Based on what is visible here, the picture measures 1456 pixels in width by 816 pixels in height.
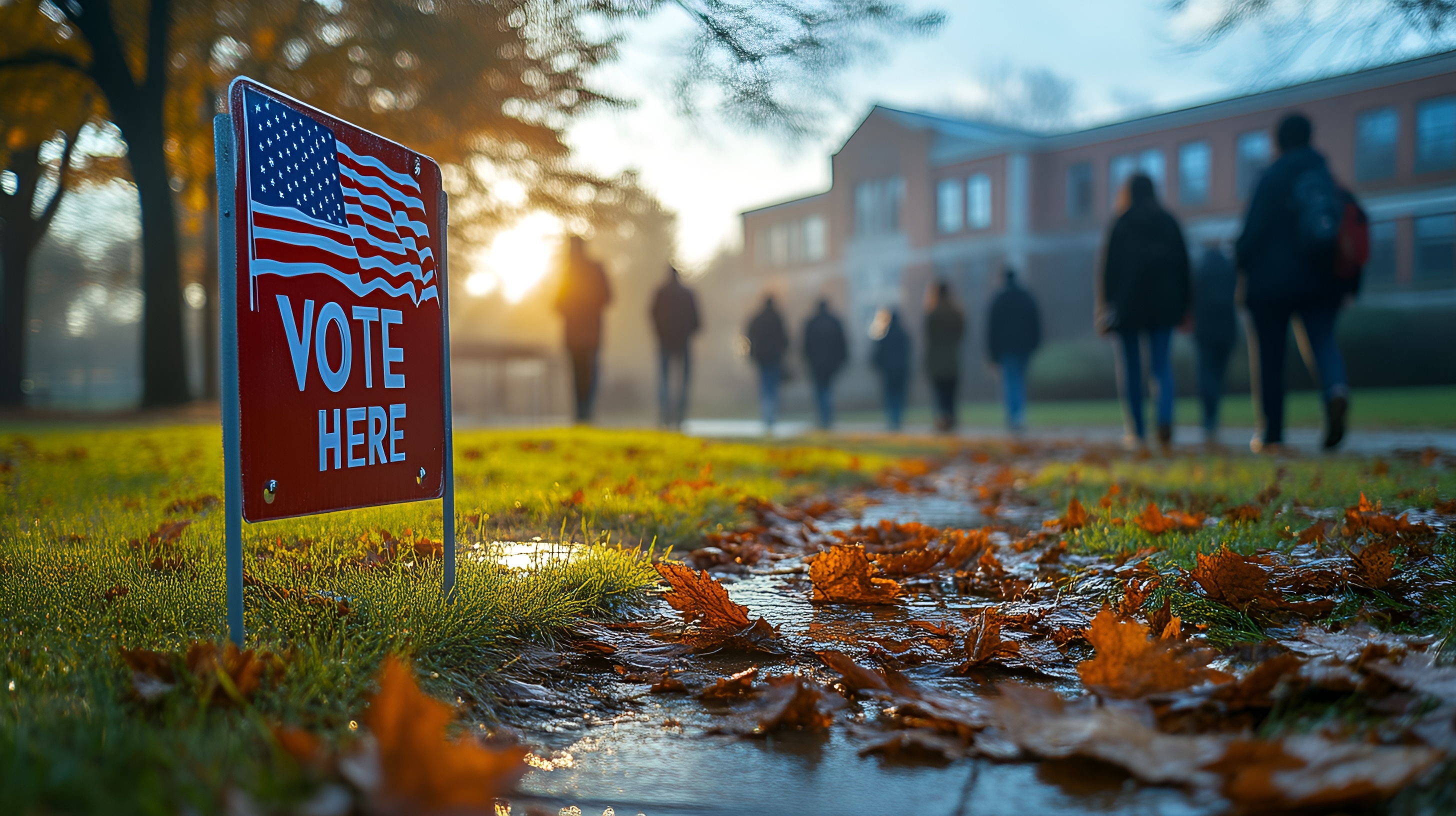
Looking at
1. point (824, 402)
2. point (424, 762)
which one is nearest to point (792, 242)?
point (824, 402)

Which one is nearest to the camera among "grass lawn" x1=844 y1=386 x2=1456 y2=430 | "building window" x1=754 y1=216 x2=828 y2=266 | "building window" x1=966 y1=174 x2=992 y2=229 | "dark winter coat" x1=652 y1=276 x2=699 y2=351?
"grass lawn" x1=844 y1=386 x2=1456 y2=430

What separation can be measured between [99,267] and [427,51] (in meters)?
37.5

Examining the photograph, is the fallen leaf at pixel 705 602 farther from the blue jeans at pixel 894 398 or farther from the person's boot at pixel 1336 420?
the blue jeans at pixel 894 398

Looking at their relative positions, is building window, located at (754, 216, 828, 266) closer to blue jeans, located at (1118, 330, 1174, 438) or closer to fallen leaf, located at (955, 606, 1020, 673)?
blue jeans, located at (1118, 330, 1174, 438)

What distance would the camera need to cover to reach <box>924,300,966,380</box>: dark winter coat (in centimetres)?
1242

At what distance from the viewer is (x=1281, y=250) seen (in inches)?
252

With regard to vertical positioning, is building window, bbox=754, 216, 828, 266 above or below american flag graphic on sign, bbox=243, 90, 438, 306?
above

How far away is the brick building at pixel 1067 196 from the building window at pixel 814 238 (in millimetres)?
66

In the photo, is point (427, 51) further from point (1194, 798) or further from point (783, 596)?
point (1194, 798)

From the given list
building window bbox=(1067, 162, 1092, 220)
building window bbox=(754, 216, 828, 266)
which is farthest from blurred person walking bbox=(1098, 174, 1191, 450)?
building window bbox=(754, 216, 828, 266)

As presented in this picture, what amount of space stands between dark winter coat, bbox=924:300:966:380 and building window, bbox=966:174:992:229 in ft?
77.7

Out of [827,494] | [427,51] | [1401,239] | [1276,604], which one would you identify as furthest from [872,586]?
[1401,239]

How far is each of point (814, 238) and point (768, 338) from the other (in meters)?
30.4

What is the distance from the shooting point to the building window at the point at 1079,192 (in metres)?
33.6
